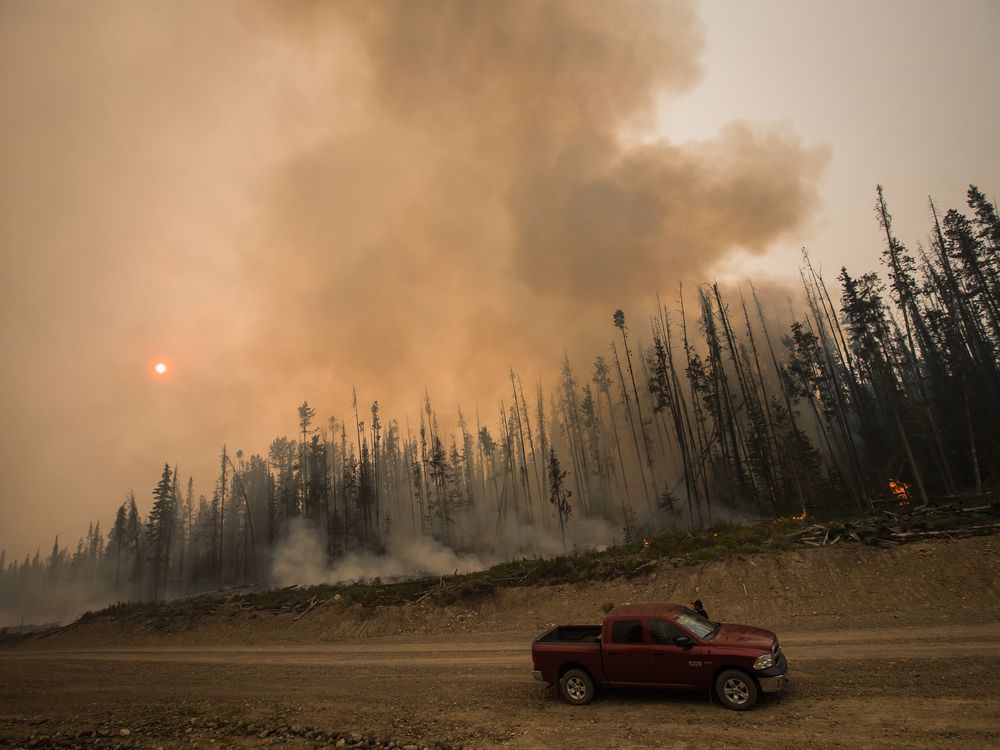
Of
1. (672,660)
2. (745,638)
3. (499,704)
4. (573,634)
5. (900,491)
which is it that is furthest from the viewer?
(900,491)

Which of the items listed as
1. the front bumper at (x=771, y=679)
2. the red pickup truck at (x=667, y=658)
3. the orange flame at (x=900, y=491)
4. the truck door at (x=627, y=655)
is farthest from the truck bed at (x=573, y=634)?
the orange flame at (x=900, y=491)

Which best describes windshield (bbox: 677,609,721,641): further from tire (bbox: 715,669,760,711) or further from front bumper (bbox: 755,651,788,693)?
front bumper (bbox: 755,651,788,693)

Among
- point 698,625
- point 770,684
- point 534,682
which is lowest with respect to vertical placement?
point 534,682

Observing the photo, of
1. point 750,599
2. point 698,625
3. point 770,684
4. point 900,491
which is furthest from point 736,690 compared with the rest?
point 900,491

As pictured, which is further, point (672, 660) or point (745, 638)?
point (672, 660)

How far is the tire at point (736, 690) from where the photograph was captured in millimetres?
8438

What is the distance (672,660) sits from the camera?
30.2ft

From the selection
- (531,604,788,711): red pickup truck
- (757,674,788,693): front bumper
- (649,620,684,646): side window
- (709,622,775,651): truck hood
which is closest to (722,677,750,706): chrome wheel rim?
(531,604,788,711): red pickup truck

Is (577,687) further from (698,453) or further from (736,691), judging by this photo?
(698,453)

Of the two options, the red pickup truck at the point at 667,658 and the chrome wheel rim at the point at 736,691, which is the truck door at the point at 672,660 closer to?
the red pickup truck at the point at 667,658

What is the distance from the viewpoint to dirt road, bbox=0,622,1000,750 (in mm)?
7750

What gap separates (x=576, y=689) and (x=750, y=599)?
1129 cm

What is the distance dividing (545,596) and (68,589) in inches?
5791

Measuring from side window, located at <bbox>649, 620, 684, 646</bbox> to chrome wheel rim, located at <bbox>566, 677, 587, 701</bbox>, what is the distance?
6.32 feet
